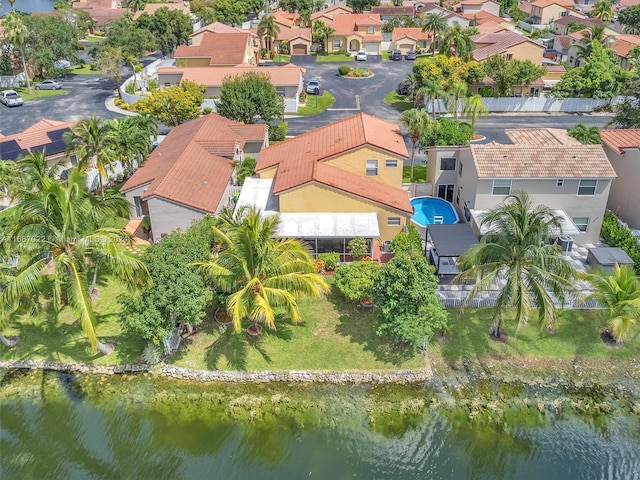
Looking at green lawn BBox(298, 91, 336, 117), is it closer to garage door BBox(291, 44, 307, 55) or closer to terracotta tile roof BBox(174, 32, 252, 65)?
terracotta tile roof BBox(174, 32, 252, 65)

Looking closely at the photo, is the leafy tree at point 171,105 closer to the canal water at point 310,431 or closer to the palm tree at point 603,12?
the canal water at point 310,431

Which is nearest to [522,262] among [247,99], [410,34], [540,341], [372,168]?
[540,341]

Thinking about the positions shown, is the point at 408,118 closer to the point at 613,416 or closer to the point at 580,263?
the point at 580,263

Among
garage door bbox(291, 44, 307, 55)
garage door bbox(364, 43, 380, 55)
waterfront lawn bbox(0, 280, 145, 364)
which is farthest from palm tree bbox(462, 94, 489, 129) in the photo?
garage door bbox(291, 44, 307, 55)

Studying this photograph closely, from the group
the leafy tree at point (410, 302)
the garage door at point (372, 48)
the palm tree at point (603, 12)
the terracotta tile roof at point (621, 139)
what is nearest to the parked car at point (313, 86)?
the garage door at point (372, 48)

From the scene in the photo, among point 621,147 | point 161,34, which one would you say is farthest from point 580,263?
point 161,34

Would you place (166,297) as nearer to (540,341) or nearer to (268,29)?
(540,341)

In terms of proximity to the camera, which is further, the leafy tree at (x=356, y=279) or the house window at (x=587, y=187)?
the house window at (x=587, y=187)
